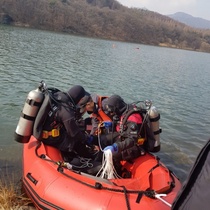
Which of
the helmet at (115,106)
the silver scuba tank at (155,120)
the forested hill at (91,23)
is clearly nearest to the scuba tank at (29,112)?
the helmet at (115,106)

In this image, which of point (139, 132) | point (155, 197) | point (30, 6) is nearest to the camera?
point (155, 197)

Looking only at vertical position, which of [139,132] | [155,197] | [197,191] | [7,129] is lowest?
[7,129]

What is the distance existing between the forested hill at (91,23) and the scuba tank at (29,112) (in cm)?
4710

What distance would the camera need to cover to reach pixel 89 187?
366cm

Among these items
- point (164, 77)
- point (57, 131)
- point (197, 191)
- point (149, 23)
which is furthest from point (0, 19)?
point (197, 191)

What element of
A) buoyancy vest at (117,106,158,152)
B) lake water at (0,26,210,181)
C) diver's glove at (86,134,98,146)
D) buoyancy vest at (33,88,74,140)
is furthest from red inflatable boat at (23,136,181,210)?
lake water at (0,26,210,181)

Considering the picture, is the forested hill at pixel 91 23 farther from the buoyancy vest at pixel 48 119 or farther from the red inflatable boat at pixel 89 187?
the red inflatable boat at pixel 89 187

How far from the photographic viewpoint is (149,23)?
79188 mm

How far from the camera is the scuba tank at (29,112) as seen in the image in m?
4.19

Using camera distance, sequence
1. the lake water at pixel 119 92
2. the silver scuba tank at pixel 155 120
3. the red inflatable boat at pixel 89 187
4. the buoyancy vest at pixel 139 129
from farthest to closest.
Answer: the lake water at pixel 119 92, the silver scuba tank at pixel 155 120, the buoyancy vest at pixel 139 129, the red inflatable boat at pixel 89 187

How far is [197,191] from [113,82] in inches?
543

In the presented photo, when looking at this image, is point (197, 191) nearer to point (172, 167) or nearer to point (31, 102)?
point (31, 102)

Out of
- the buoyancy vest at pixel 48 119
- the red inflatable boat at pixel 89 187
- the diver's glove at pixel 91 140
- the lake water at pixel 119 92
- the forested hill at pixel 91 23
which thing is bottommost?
the lake water at pixel 119 92

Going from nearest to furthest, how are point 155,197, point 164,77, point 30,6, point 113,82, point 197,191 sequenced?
point 197,191 → point 155,197 → point 113,82 → point 164,77 → point 30,6
